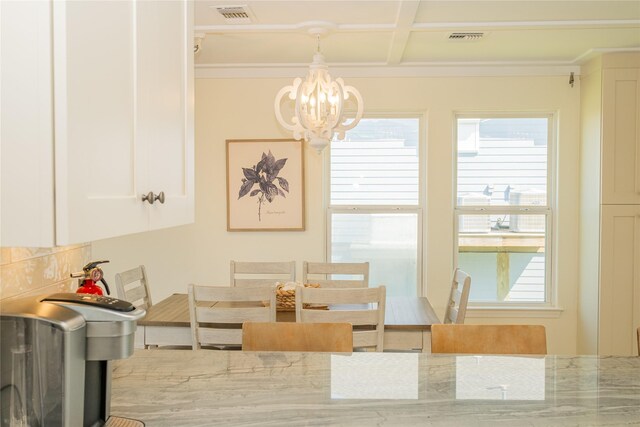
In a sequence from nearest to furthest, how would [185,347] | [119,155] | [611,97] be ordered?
[119,155]
[185,347]
[611,97]

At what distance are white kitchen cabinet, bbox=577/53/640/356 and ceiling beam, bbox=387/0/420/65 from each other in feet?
4.61

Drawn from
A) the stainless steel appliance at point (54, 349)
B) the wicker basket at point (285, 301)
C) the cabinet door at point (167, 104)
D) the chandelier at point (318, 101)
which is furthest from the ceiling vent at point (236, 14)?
the stainless steel appliance at point (54, 349)

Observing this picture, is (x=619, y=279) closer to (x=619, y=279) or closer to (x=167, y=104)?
(x=619, y=279)

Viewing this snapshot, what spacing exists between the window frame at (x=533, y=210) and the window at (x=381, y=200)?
11.4 inches

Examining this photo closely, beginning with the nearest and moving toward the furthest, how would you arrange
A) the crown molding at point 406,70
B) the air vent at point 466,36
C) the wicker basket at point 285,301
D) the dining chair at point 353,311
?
1. the dining chair at point 353,311
2. the wicker basket at point 285,301
3. the air vent at point 466,36
4. the crown molding at point 406,70

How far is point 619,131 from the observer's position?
13.8 ft

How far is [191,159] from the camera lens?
1.54 metres

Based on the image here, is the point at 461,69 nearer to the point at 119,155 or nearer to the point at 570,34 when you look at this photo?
the point at 570,34

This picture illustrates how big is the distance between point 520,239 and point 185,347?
9.10 ft

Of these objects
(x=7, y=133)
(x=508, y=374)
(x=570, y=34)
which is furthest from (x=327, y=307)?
(x=7, y=133)

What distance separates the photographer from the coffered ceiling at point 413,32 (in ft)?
10.6

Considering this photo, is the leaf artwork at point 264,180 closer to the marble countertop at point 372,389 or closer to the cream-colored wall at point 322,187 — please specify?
the cream-colored wall at point 322,187

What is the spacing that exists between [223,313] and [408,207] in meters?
2.32

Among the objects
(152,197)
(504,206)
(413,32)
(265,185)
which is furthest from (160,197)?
(504,206)
